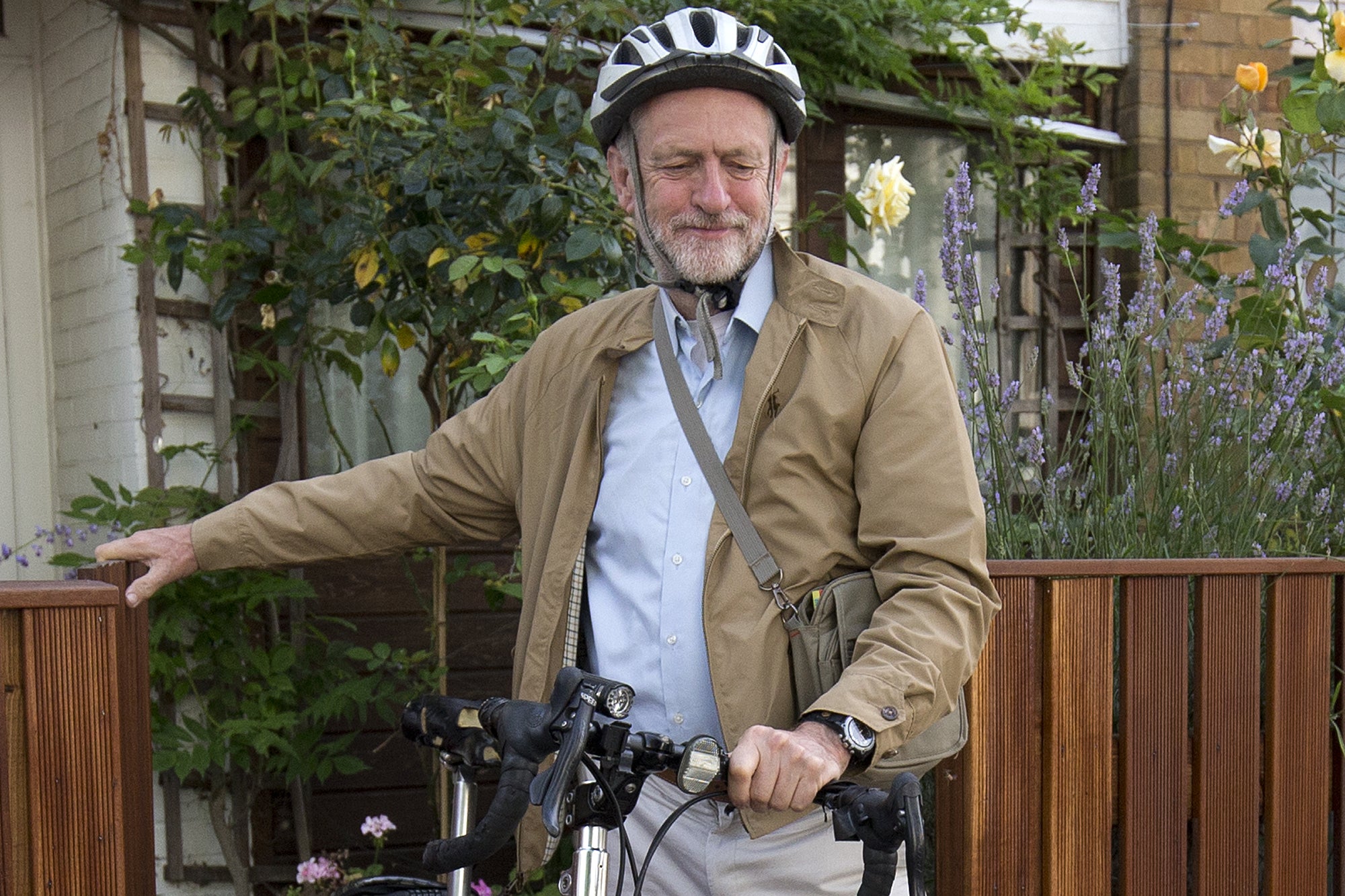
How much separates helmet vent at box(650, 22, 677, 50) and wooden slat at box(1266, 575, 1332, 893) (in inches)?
82.0

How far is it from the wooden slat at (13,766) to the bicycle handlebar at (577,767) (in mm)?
1015

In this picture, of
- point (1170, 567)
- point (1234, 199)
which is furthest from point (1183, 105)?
point (1170, 567)

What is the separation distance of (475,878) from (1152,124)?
420 centimetres

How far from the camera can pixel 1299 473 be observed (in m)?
3.91

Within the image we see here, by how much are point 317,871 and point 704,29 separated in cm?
283

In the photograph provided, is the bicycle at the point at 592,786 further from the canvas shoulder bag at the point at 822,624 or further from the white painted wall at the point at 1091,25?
the white painted wall at the point at 1091,25

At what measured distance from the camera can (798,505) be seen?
2252 mm

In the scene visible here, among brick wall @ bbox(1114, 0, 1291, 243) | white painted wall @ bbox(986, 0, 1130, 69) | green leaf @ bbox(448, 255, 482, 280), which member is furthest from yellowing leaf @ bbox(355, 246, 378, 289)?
brick wall @ bbox(1114, 0, 1291, 243)

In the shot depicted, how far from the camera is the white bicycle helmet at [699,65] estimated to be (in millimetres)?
2322

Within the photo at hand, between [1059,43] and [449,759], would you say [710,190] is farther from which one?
[1059,43]

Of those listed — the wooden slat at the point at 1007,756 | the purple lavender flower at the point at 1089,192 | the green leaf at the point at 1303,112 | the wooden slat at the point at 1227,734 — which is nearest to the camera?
the wooden slat at the point at 1007,756

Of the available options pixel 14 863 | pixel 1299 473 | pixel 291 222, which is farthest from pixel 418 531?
pixel 1299 473

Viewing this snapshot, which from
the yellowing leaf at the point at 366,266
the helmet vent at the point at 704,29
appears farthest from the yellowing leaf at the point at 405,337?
the helmet vent at the point at 704,29

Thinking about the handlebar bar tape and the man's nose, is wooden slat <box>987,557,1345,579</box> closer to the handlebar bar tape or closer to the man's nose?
the man's nose
